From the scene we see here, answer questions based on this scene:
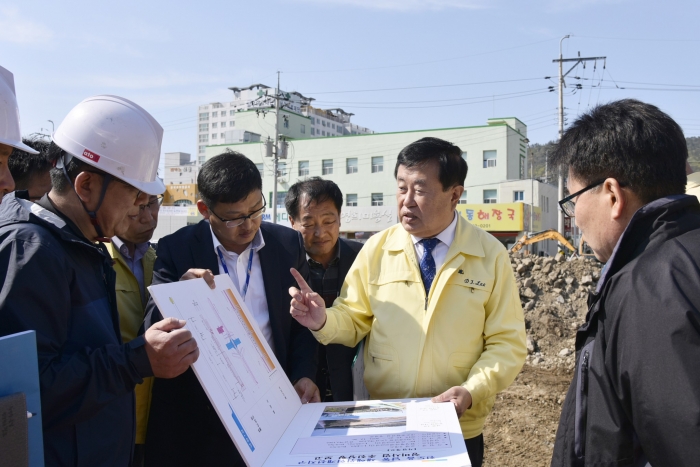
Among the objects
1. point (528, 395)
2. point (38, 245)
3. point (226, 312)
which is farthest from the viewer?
point (528, 395)

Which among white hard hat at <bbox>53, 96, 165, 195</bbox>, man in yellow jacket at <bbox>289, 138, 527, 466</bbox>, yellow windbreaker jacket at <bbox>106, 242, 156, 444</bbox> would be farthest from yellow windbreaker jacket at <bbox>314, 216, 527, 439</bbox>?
white hard hat at <bbox>53, 96, 165, 195</bbox>

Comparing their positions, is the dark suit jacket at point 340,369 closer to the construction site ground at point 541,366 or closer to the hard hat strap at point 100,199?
the hard hat strap at point 100,199

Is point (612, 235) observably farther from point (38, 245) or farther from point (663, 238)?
point (38, 245)

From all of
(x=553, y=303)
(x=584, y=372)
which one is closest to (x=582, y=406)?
(x=584, y=372)

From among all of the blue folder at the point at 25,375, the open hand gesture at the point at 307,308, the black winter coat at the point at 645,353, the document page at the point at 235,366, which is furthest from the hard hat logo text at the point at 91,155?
the black winter coat at the point at 645,353

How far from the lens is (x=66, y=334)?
1.89 m

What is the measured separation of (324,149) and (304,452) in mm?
46523

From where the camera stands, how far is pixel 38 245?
1839 millimetres

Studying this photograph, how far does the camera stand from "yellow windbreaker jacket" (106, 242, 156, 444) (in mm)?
2980

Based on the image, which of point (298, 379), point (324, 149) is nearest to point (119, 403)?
point (298, 379)

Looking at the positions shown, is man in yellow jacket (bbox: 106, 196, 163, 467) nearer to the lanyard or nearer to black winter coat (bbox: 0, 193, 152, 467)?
the lanyard

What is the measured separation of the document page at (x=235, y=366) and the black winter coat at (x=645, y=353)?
113cm

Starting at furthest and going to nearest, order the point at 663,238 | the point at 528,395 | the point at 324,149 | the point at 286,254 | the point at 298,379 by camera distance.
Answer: the point at 324,149 → the point at 528,395 → the point at 286,254 → the point at 298,379 → the point at 663,238

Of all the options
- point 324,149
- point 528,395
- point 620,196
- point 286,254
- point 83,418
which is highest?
point 324,149
